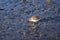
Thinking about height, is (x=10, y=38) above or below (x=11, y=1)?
below

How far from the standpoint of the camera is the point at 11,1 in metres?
5.14

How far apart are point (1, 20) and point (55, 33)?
127 centimetres

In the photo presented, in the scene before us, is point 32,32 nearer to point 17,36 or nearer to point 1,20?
point 17,36

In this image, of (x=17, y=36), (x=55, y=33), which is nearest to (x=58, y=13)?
(x=55, y=33)

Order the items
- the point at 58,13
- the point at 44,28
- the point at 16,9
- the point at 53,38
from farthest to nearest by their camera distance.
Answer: the point at 16,9 → the point at 58,13 → the point at 44,28 → the point at 53,38

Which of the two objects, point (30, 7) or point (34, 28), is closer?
point (34, 28)

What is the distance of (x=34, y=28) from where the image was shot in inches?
153

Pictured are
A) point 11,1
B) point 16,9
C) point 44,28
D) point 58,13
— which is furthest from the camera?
point 11,1

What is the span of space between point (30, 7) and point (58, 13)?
728 mm

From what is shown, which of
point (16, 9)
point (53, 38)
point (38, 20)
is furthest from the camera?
point (16, 9)

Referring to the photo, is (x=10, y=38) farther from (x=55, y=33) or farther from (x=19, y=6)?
(x=19, y=6)

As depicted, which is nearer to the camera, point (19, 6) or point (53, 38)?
point (53, 38)

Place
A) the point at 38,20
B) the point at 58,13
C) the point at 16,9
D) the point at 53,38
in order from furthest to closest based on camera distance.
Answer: the point at 16,9 < the point at 58,13 < the point at 38,20 < the point at 53,38

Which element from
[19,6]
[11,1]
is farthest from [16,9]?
[11,1]
